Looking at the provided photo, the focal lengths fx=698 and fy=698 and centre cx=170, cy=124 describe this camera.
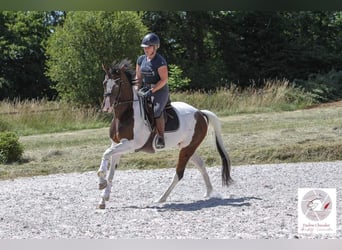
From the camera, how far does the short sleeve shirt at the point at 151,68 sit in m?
7.02

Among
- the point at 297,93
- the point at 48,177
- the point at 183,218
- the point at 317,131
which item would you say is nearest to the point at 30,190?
the point at 48,177

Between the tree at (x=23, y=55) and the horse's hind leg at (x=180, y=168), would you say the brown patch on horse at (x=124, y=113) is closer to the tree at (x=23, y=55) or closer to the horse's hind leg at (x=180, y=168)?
the horse's hind leg at (x=180, y=168)

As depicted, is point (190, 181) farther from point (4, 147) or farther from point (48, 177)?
point (4, 147)

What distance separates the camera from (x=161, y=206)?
730 centimetres

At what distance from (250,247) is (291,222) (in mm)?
930

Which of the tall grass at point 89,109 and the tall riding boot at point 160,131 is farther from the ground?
the tall riding boot at point 160,131

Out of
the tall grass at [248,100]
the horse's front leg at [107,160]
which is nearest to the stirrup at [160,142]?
the horse's front leg at [107,160]

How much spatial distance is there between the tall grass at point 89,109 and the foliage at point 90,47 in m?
0.58

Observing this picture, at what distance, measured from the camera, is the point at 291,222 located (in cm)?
626

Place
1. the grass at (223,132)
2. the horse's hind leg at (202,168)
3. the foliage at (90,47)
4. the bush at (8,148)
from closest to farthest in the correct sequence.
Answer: the horse's hind leg at (202,168) → the bush at (8,148) → the grass at (223,132) → the foliage at (90,47)

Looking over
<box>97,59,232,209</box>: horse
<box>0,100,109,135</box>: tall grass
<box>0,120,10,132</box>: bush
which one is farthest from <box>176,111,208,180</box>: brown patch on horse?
<box>0,120,10,132</box>: bush

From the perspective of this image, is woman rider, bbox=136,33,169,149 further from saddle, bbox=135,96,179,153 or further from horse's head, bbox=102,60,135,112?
horse's head, bbox=102,60,135,112

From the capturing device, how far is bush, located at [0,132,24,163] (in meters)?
10.9

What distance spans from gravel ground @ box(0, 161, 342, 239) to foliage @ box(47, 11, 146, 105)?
20.8 feet
